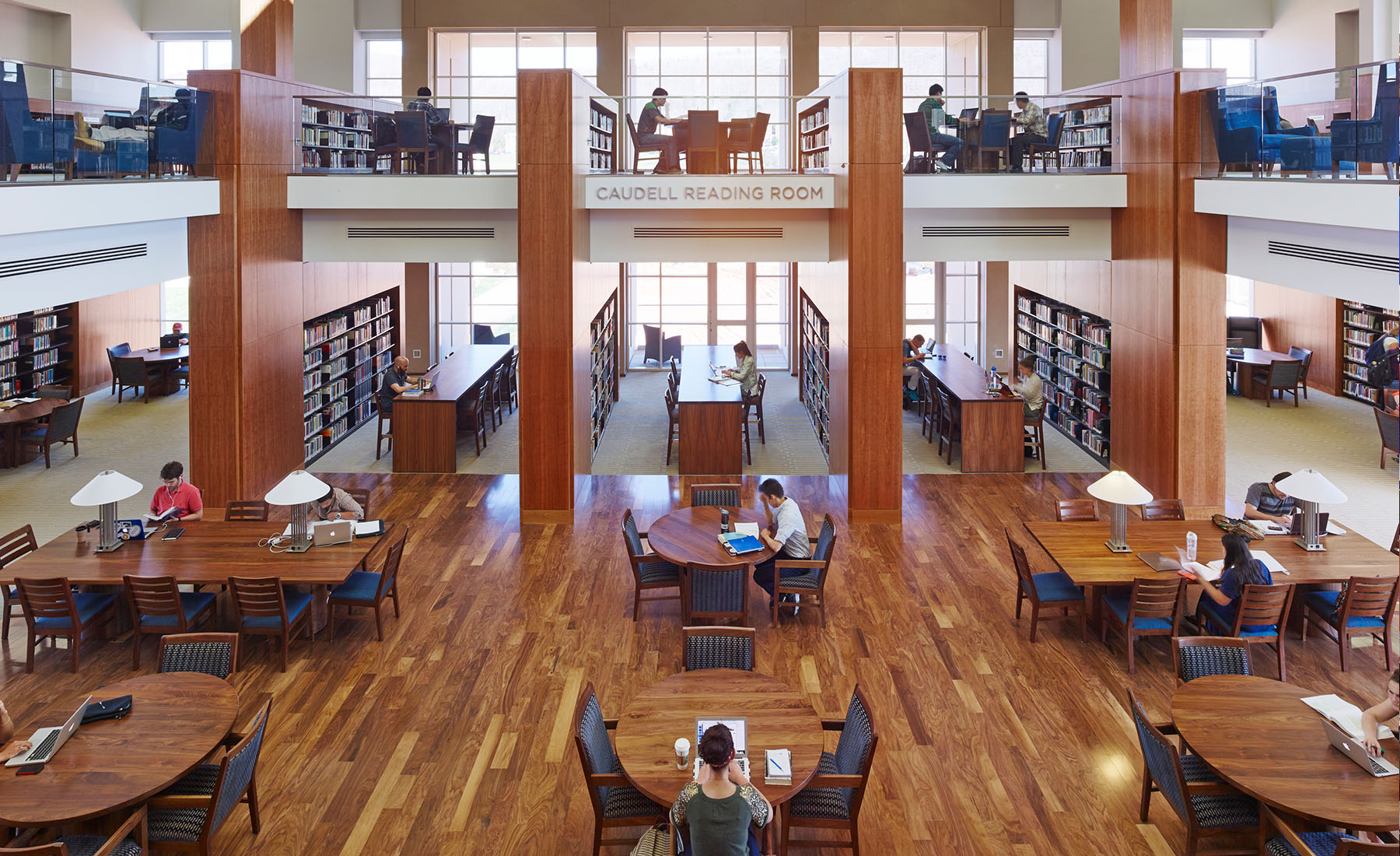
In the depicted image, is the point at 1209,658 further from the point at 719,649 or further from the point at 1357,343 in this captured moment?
the point at 1357,343

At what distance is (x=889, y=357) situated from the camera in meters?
10.0

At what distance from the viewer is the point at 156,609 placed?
6949mm

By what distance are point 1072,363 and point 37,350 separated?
13599 mm

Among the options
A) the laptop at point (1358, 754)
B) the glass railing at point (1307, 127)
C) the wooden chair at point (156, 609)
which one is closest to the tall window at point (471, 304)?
the wooden chair at point (156, 609)

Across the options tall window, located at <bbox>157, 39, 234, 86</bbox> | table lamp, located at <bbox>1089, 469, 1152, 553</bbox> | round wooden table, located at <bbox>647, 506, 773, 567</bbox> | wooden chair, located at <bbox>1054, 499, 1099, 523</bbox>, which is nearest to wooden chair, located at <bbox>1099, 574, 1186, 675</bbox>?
table lamp, located at <bbox>1089, 469, 1152, 553</bbox>

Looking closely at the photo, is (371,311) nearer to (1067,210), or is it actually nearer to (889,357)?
(889,357)

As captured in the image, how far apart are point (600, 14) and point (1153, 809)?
15.0m

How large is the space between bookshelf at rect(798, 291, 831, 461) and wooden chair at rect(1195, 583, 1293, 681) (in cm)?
555

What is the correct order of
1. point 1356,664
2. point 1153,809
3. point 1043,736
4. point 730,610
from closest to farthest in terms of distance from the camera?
point 1153,809 → point 1043,736 → point 1356,664 → point 730,610

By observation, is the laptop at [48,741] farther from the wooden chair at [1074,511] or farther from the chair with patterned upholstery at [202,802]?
the wooden chair at [1074,511]

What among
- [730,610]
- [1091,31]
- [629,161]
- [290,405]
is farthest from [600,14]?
[730,610]

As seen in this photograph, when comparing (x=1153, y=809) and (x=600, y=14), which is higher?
(x=600, y=14)

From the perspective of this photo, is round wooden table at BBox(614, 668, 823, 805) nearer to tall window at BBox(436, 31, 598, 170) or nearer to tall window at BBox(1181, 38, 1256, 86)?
tall window at BBox(436, 31, 598, 170)

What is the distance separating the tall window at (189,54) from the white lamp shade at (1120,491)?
1611 cm
